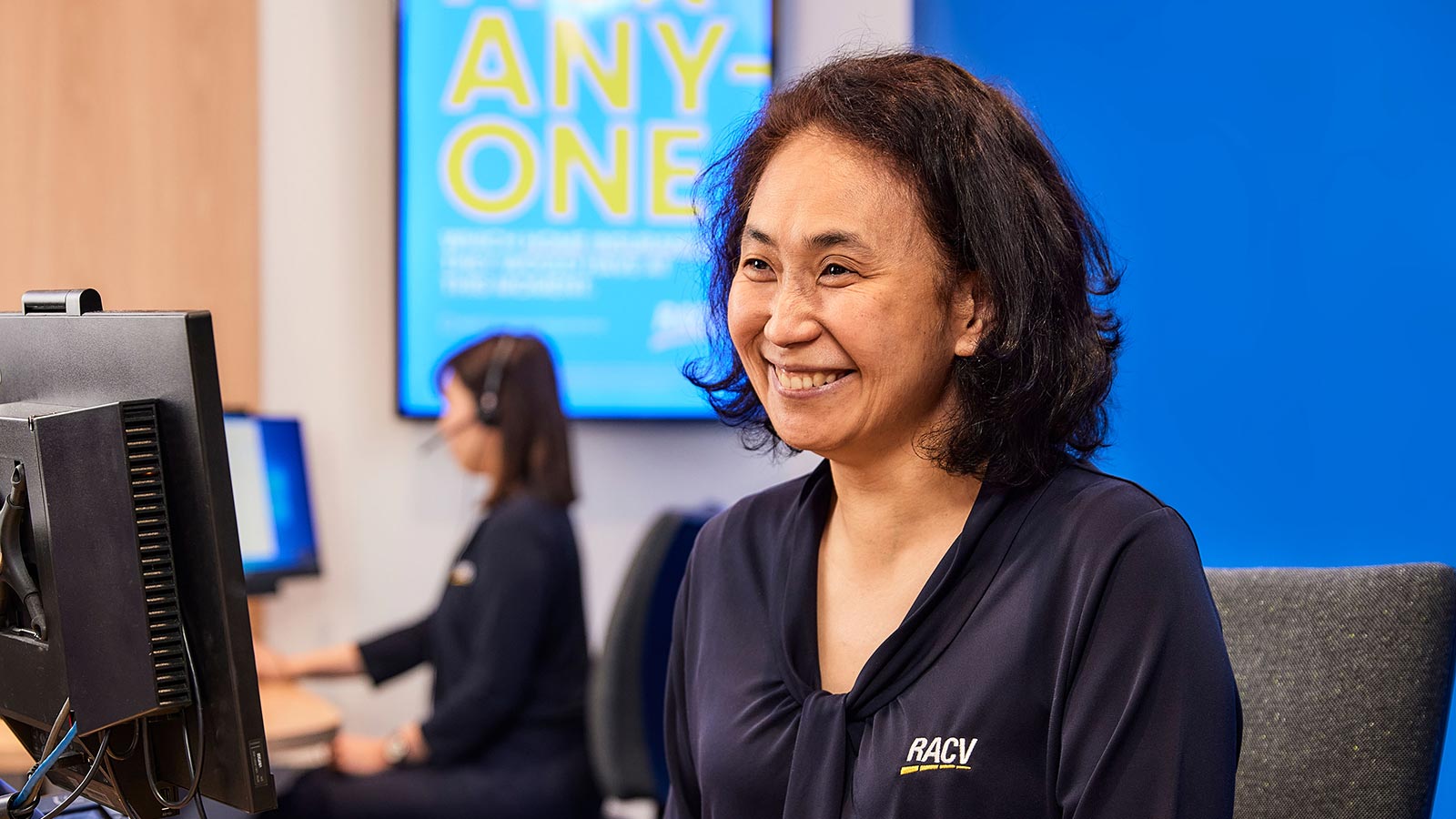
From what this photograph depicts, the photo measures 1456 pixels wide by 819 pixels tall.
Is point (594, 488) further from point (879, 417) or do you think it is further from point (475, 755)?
point (879, 417)

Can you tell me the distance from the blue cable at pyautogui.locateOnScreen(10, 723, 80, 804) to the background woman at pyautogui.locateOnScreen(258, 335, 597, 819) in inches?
59.1

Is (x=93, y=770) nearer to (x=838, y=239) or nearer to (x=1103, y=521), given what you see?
(x=838, y=239)

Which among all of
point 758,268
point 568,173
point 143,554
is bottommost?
point 143,554

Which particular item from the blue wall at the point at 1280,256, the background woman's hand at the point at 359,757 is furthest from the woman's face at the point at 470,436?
the blue wall at the point at 1280,256

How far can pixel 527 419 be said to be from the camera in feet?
9.43

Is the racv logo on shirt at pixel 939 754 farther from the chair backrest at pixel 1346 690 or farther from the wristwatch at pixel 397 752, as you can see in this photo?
the wristwatch at pixel 397 752

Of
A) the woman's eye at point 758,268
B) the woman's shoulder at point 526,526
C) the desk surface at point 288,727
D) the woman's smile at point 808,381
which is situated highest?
the woman's eye at point 758,268

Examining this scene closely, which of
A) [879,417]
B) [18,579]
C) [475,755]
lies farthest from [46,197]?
[879,417]

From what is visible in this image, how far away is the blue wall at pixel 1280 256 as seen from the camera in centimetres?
171

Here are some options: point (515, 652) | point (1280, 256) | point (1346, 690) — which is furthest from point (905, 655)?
point (515, 652)

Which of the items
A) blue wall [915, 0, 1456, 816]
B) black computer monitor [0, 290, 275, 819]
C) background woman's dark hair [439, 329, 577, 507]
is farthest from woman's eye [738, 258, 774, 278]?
background woman's dark hair [439, 329, 577, 507]

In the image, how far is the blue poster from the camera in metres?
3.45

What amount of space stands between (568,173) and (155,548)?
2531mm

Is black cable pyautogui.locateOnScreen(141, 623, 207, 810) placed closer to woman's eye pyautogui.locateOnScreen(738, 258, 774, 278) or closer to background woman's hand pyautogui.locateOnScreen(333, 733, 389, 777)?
woman's eye pyautogui.locateOnScreen(738, 258, 774, 278)
